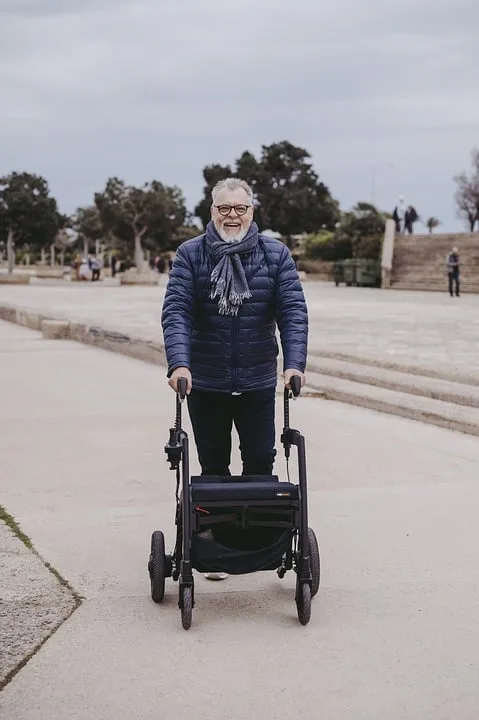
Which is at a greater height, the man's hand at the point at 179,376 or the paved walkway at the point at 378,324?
the man's hand at the point at 179,376

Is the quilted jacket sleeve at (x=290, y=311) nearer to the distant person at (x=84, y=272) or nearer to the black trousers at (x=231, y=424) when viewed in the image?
the black trousers at (x=231, y=424)

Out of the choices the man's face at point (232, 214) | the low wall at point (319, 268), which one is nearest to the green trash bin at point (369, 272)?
the low wall at point (319, 268)

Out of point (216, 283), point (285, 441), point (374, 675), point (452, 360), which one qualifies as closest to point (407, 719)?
point (374, 675)

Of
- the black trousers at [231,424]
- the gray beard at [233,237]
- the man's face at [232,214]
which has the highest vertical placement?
the man's face at [232,214]

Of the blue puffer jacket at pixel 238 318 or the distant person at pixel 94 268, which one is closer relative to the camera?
the blue puffer jacket at pixel 238 318

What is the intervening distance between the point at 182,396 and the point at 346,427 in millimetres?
4425

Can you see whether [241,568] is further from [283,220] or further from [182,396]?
[283,220]

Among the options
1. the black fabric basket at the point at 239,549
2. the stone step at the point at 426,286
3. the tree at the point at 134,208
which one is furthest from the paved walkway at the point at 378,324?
the tree at the point at 134,208

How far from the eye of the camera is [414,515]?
5492 millimetres

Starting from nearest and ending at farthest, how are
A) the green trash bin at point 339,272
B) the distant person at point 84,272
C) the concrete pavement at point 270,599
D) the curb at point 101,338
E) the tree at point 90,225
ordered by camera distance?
the concrete pavement at point 270,599, the curb at point 101,338, the green trash bin at point 339,272, the distant person at point 84,272, the tree at point 90,225

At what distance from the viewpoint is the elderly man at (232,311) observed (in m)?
4.16

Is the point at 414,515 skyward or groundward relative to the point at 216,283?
groundward

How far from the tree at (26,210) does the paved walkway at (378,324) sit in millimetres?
22108

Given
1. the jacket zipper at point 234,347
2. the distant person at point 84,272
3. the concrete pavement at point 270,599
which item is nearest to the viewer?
the concrete pavement at point 270,599
